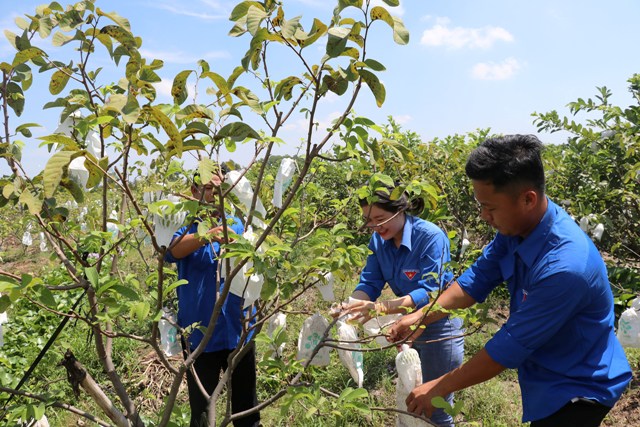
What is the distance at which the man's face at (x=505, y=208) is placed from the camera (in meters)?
1.36

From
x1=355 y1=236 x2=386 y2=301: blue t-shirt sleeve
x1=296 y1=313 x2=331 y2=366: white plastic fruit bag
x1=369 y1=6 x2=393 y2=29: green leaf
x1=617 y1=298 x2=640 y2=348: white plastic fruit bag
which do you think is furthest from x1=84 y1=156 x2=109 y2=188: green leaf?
x1=617 y1=298 x2=640 y2=348: white plastic fruit bag

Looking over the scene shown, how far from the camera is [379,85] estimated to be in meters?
1.07

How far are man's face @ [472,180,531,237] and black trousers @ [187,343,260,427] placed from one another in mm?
1266

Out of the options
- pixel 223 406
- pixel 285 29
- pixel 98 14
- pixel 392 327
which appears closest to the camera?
pixel 285 29

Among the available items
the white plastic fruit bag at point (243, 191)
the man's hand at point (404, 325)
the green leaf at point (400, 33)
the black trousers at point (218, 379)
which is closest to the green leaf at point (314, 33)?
the green leaf at point (400, 33)

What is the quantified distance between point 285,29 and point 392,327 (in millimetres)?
1186

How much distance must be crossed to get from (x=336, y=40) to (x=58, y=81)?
2.25 feet

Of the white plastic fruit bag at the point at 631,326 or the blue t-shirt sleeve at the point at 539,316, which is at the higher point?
the blue t-shirt sleeve at the point at 539,316

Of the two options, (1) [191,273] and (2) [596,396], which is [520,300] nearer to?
(2) [596,396]

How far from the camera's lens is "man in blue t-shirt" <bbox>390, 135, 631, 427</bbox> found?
1303 millimetres

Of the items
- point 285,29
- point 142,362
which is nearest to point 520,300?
point 285,29

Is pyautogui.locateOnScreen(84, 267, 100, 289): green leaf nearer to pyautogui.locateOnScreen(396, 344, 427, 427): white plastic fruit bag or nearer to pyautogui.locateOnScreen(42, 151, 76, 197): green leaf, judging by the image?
pyautogui.locateOnScreen(42, 151, 76, 197): green leaf

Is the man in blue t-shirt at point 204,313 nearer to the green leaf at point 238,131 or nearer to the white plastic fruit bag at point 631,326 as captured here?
the green leaf at point 238,131

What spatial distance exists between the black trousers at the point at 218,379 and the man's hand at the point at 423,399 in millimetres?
903
